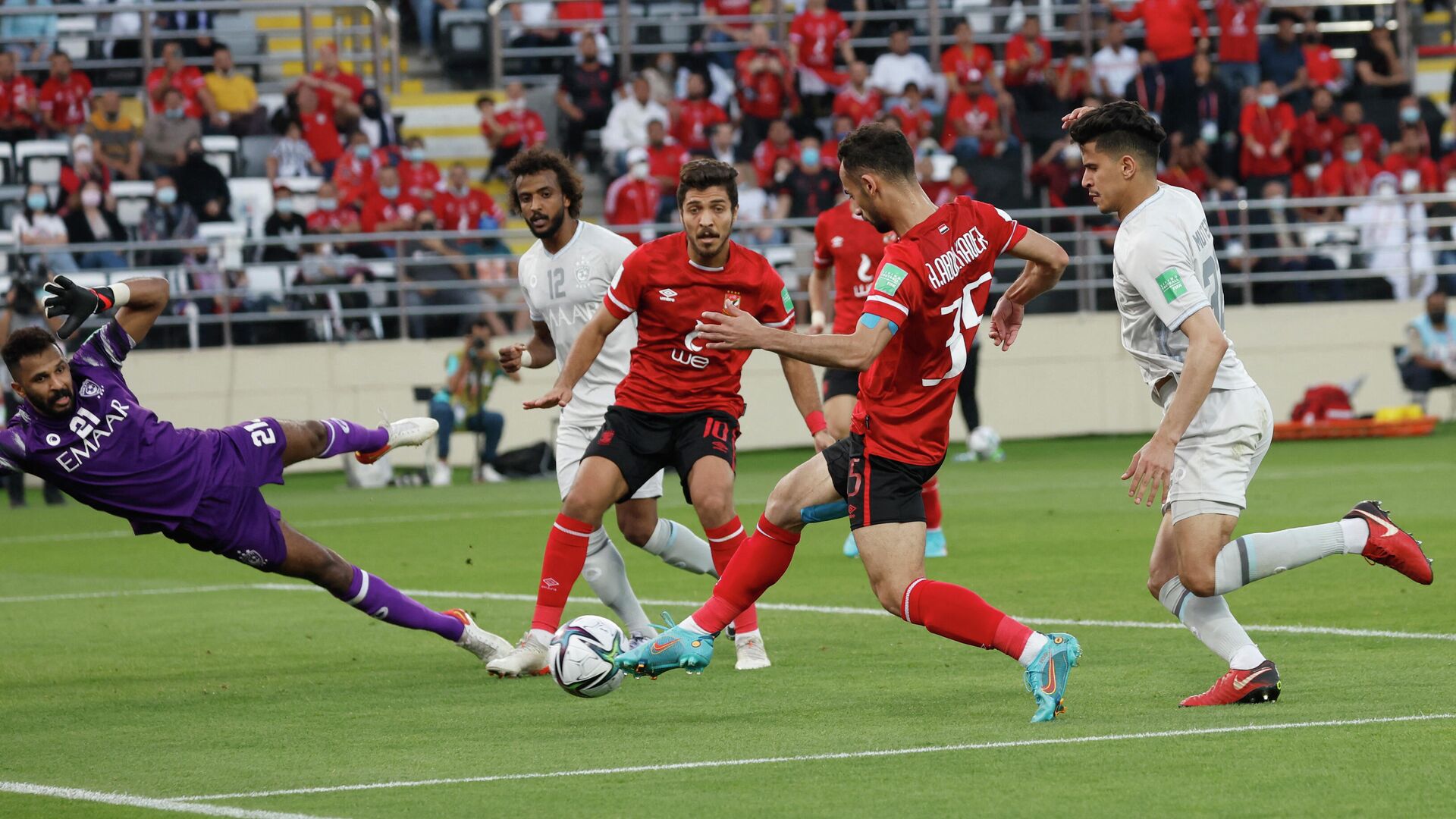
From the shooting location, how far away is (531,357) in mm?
9516

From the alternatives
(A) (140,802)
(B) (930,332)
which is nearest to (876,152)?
(B) (930,332)

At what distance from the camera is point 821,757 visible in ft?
20.4

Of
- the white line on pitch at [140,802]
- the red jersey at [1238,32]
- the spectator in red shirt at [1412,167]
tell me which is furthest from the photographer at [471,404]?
the white line on pitch at [140,802]

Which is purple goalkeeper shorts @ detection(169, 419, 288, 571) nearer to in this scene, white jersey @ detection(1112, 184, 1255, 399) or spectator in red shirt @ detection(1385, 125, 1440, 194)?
white jersey @ detection(1112, 184, 1255, 399)

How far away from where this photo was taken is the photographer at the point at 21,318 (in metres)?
19.4

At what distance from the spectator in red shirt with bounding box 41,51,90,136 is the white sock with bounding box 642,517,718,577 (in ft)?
58.0

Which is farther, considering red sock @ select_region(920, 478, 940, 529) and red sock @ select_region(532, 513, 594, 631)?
red sock @ select_region(920, 478, 940, 529)

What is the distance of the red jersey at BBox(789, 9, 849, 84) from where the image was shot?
86.2 feet

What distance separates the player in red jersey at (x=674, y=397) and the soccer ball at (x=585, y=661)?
105 centimetres

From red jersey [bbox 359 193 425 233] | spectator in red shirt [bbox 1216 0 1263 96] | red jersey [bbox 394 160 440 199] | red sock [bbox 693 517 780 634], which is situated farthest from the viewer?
spectator in red shirt [bbox 1216 0 1263 96]

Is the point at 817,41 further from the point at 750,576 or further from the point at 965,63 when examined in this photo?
the point at 750,576

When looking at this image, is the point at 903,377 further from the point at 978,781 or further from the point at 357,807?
the point at 357,807

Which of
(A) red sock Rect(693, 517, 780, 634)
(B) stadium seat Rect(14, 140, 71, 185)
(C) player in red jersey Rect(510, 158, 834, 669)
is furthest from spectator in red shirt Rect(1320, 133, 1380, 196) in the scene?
(A) red sock Rect(693, 517, 780, 634)

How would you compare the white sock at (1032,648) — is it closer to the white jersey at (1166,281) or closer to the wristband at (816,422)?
the white jersey at (1166,281)
